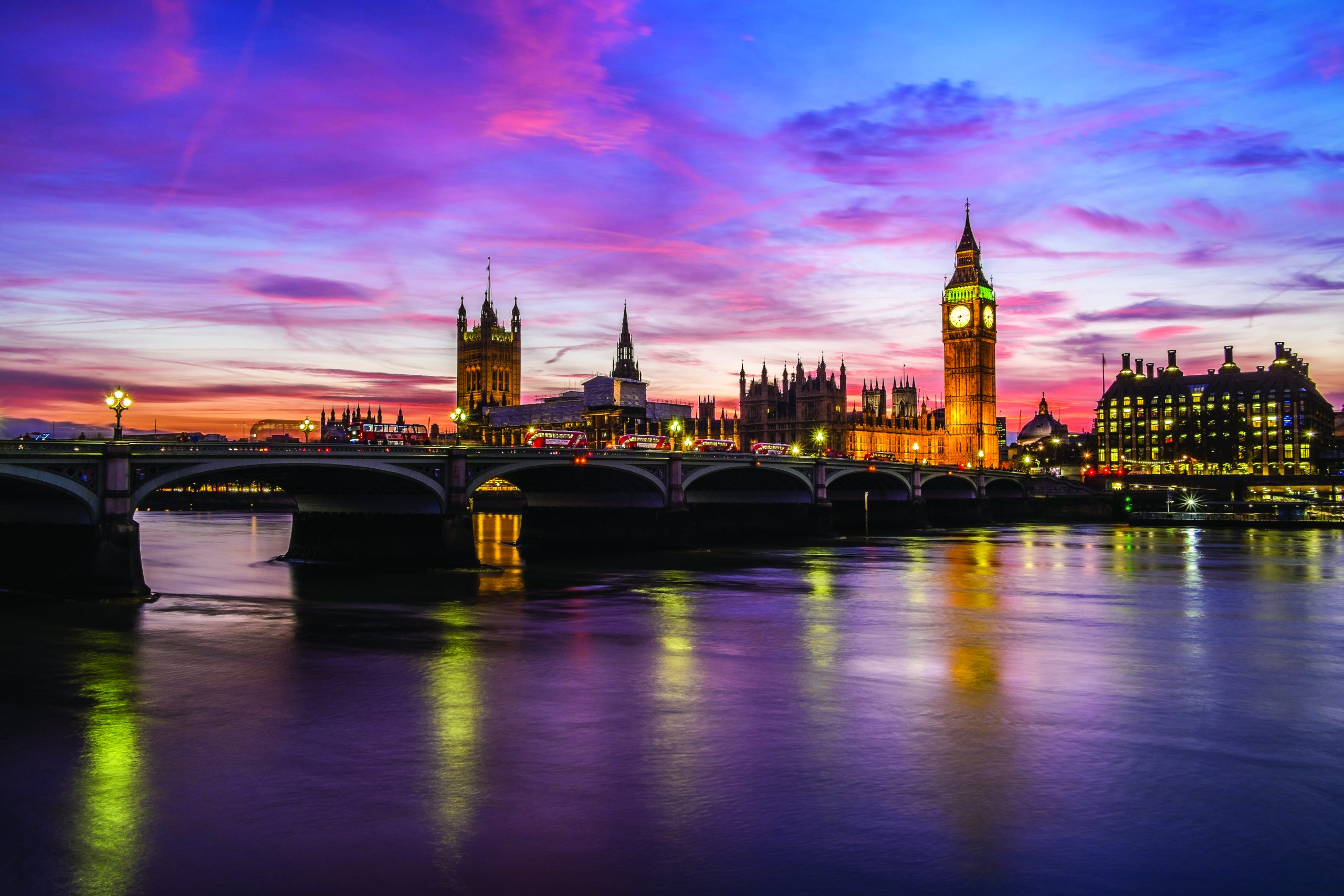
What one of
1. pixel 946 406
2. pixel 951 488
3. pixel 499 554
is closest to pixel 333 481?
pixel 499 554

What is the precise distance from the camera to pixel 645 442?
122312 mm

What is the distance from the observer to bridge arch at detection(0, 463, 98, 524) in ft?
116

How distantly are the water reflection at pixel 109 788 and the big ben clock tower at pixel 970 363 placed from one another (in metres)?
A: 178

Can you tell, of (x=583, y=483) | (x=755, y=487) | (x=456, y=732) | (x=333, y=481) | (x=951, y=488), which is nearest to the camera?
(x=456, y=732)

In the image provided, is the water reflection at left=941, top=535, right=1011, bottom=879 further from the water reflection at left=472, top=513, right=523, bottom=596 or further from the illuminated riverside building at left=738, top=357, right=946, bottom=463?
the illuminated riverside building at left=738, top=357, right=946, bottom=463

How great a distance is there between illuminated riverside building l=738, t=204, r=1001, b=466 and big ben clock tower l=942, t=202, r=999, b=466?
14 cm

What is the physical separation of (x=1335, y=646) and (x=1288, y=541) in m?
56.2

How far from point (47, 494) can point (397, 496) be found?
664 inches

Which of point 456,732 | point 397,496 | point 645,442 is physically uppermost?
point 645,442

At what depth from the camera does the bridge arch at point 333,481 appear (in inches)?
1652

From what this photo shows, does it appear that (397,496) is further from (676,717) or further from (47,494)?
(676,717)

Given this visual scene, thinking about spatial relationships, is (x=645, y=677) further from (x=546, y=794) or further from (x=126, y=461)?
(x=126, y=461)

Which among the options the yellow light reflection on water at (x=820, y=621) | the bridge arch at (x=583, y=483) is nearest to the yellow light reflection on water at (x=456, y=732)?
the yellow light reflection on water at (x=820, y=621)

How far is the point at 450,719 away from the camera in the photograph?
66.2ft
